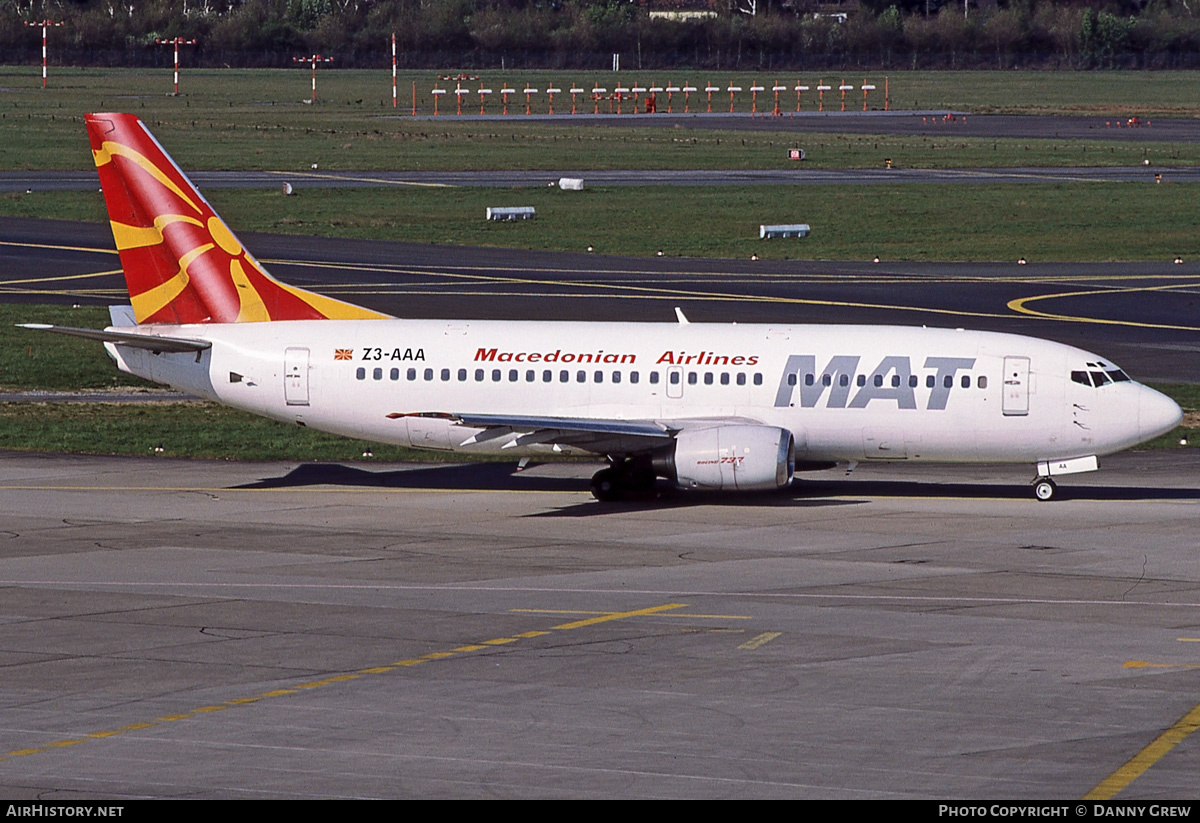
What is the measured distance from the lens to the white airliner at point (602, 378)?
41.7 meters

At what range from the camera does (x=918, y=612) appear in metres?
Answer: 31.6

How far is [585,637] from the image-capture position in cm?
2986

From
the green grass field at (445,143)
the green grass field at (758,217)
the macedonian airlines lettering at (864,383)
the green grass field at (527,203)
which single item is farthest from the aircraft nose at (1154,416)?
the green grass field at (445,143)

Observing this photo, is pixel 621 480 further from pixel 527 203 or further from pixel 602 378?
pixel 527 203

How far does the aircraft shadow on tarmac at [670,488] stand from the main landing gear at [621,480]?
0.77ft

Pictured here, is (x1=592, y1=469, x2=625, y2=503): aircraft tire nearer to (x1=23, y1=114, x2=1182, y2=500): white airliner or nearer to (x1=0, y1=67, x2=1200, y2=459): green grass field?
(x1=23, y1=114, x2=1182, y2=500): white airliner

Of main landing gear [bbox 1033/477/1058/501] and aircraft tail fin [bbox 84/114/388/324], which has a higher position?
aircraft tail fin [bbox 84/114/388/324]

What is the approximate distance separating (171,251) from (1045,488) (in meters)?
22.6

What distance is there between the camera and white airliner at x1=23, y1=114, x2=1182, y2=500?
1641 inches

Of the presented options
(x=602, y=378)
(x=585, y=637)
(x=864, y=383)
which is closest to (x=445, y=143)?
(x=602, y=378)

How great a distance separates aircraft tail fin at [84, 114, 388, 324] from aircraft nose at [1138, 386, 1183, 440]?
20443 mm

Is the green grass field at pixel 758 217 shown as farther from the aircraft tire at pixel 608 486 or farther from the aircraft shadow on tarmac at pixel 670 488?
the aircraft tire at pixel 608 486

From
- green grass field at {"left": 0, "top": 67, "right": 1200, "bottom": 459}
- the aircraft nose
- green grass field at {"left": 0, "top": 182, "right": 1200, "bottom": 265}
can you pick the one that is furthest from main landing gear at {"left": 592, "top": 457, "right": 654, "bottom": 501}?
green grass field at {"left": 0, "top": 182, "right": 1200, "bottom": 265}

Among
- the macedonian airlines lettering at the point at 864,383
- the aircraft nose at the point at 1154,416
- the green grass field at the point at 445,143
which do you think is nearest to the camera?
the aircraft nose at the point at 1154,416
